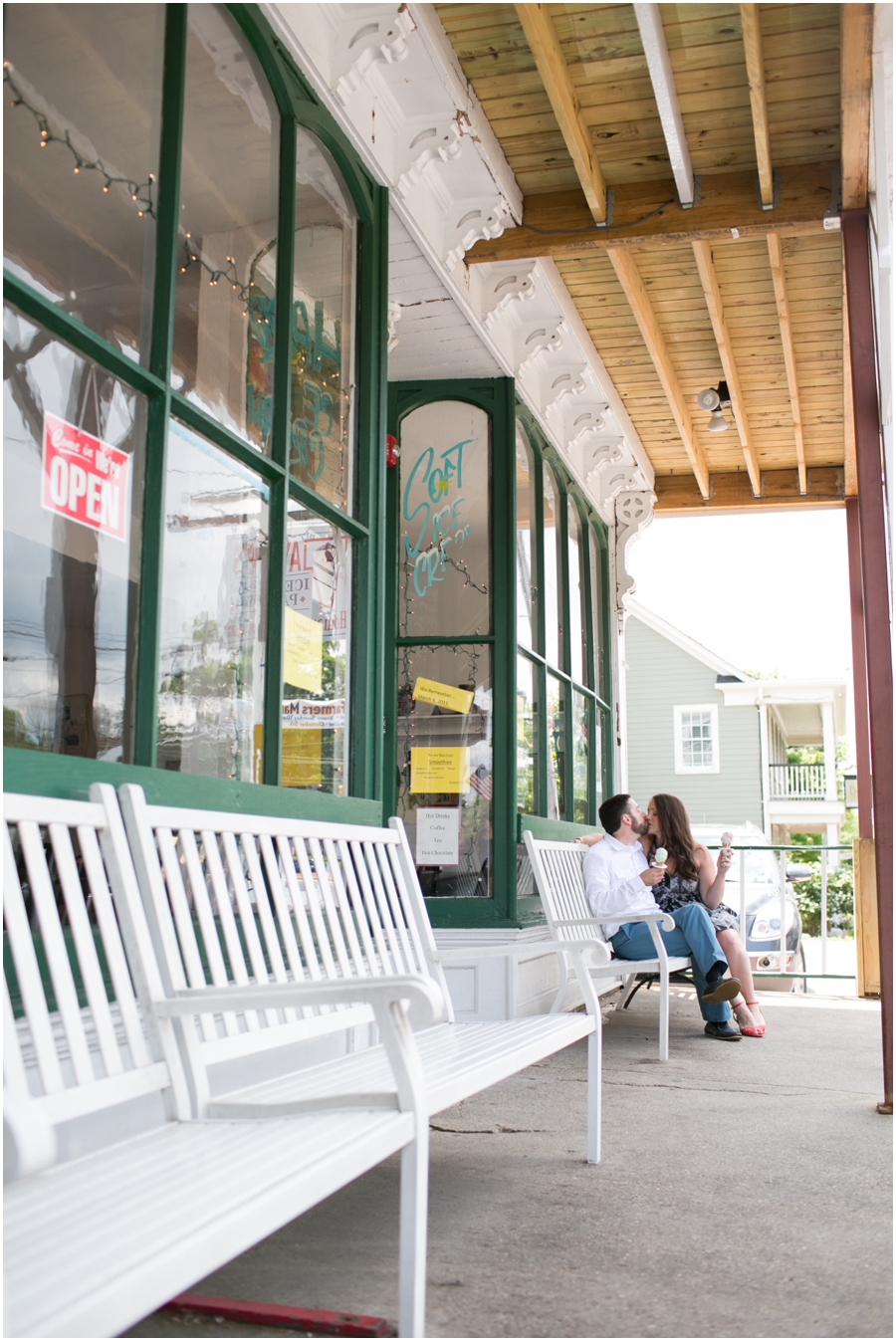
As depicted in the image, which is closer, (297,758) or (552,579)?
(297,758)

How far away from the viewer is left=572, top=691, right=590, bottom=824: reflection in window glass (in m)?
7.03

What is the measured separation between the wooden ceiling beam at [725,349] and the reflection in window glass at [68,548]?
3591 millimetres

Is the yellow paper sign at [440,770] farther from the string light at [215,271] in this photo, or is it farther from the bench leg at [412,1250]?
the bench leg at [412,1250]

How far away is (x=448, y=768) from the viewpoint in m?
5.38

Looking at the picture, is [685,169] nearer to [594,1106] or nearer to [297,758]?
[297,758]

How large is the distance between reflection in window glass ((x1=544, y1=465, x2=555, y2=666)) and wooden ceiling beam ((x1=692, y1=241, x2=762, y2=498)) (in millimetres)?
1175

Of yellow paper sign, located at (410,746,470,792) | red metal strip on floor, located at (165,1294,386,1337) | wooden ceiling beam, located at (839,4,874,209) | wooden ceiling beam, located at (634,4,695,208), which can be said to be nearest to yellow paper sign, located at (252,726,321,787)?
red metal strip on floor, located at (165,1294,386,1337)

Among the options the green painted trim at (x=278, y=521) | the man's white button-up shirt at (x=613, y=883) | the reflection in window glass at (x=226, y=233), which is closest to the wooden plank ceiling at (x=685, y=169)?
the reflection in window glass at (x=226, y=233)

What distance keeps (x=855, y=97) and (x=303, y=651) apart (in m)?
2.50

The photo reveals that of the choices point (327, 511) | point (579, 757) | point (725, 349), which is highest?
point (725, 349)

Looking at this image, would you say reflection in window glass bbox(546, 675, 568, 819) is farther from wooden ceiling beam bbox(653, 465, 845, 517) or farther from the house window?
the house window

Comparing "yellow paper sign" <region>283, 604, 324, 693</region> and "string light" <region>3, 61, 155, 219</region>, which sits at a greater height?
"string light" <region>3, 61, 155, 219</region>

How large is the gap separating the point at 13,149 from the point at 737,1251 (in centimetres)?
266

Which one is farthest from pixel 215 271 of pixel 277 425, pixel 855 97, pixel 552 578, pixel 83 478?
pixel 552 578
